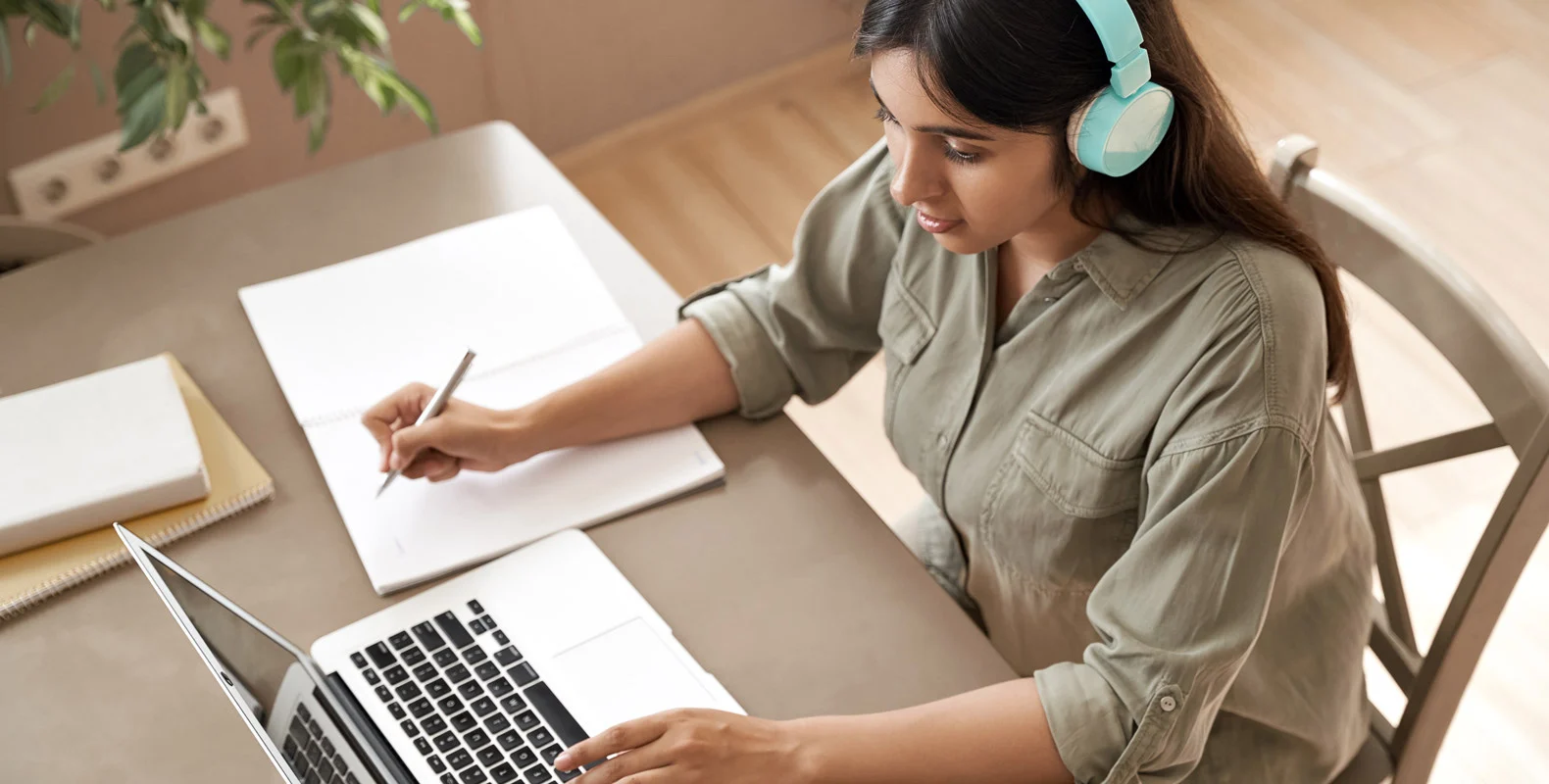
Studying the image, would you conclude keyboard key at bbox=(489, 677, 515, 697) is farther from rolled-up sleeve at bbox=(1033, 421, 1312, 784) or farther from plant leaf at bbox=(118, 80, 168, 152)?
plant leaf at bbox=(118, 80, 168, 152)

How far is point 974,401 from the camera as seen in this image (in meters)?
1.10

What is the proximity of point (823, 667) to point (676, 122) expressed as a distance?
6.12 ft

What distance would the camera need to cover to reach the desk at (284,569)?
3.14 ft

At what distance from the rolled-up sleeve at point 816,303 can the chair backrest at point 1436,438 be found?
0.35 meters

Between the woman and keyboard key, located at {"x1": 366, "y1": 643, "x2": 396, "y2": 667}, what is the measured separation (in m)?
0.17

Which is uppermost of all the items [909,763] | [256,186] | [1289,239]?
[1289,239]

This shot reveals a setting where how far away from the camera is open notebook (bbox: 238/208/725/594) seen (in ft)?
3.55

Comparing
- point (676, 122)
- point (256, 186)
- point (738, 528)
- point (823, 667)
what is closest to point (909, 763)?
point (823, 667)

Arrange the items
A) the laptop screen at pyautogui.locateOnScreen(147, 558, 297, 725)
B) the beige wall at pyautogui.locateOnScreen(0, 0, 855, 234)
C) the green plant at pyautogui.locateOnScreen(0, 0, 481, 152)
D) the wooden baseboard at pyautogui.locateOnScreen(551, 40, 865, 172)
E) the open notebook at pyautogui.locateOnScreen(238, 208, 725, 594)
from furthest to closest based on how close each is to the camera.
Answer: the wooden baseboard at pyautogui.locateOnScreen(551, 40, 865, 172)
the beige wall at pyautogui.locateOnScreen(0, 0, 855, 234)
the green plant at pyautogui.locateOnScreen(0, 0, 481, 152)
the open notebook at pyautogui.locateOnScreen(238, 208, 725, 594)
the laptop screen at pyautogui.locateOnScreen(147, 558, 297, 725)

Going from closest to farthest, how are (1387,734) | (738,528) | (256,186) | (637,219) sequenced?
(738,528)
(1387,734)
(256,186)
(637,219)

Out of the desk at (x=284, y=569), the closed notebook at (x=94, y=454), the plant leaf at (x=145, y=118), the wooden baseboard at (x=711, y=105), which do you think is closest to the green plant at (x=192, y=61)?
the plant leaf at (x=145, y=118)

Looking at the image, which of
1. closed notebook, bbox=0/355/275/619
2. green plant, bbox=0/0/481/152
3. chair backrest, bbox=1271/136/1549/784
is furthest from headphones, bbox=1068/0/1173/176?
green plant, bbox=0/0/481/152

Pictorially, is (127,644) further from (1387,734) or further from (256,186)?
(256,186)

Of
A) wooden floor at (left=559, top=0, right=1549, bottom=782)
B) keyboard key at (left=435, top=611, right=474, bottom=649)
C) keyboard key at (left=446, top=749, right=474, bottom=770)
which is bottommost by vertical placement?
wooden floor at (left=559, top=0, right=1549, bottom=782)
